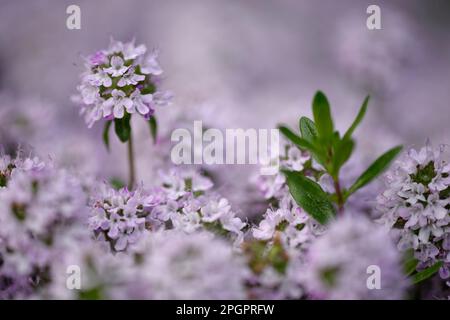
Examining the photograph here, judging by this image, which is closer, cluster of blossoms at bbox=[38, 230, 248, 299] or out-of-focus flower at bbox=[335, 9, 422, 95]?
cluster of blossoms at bbox=[38, 230, 248, 299]

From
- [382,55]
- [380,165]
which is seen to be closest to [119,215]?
[380,165]

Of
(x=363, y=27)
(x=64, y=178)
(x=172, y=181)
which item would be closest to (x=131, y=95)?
(x=172, y=181)

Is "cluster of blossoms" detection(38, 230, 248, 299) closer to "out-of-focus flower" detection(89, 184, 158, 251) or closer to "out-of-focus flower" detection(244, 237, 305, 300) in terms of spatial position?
"out-of-focus flower" detection(244, 237, 305, 300)

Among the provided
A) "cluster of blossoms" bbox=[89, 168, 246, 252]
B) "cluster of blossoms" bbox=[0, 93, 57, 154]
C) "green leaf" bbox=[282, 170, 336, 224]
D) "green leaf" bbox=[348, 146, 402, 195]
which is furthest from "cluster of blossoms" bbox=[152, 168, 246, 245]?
"cluster of blossoms" bbox=[0, 93, 57, 154]

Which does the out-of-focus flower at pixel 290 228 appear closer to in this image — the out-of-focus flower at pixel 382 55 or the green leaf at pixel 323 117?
the green leaf at pixel 323 117

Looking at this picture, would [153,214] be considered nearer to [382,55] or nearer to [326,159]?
[326,159]

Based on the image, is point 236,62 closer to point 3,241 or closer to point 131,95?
point 131,95
